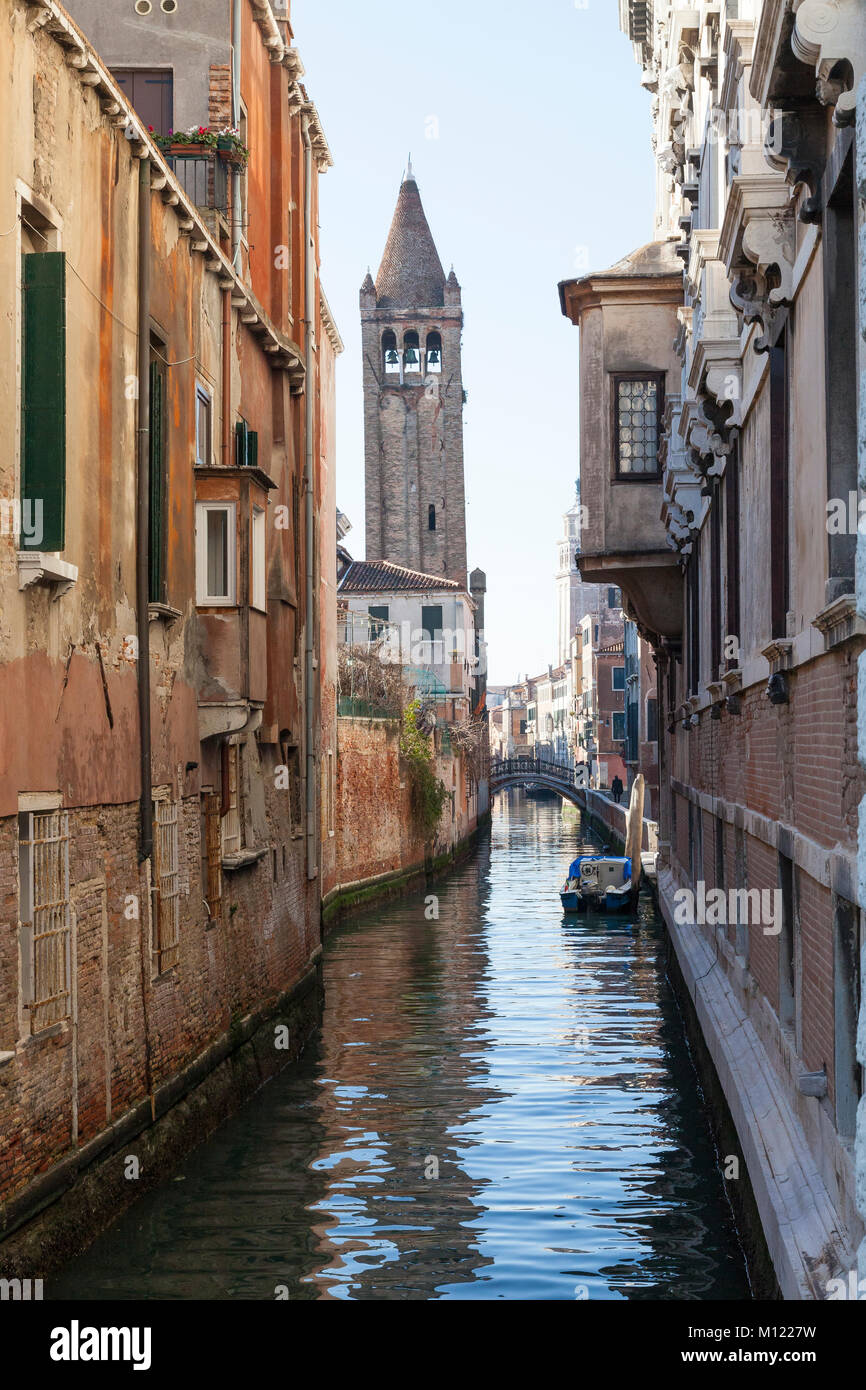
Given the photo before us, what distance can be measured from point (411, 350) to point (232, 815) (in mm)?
60792

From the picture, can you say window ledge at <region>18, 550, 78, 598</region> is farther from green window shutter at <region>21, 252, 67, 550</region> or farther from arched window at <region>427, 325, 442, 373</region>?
arched window at <region>427, 325, 442, 373</region>

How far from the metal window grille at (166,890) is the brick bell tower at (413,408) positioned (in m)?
59.5

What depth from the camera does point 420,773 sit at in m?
36.6

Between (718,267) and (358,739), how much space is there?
60.7ft

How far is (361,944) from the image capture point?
24.6 meters

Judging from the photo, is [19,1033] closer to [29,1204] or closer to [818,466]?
[29,1204]

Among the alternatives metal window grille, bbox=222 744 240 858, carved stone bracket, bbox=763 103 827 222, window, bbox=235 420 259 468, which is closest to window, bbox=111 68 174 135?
window, bbox=235 420 259 468

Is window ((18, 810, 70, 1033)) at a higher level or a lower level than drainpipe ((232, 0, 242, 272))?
lower

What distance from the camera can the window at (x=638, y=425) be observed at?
19547mm

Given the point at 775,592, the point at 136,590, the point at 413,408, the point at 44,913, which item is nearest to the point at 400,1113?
the point at 136,590

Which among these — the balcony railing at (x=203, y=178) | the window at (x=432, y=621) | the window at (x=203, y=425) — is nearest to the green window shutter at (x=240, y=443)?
the window at (x=203, y=425)

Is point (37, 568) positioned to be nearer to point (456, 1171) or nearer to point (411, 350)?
point (456, 1171)

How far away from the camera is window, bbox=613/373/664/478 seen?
19.5 metres

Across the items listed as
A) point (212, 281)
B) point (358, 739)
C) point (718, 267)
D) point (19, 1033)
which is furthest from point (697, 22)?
point (358, 739)
